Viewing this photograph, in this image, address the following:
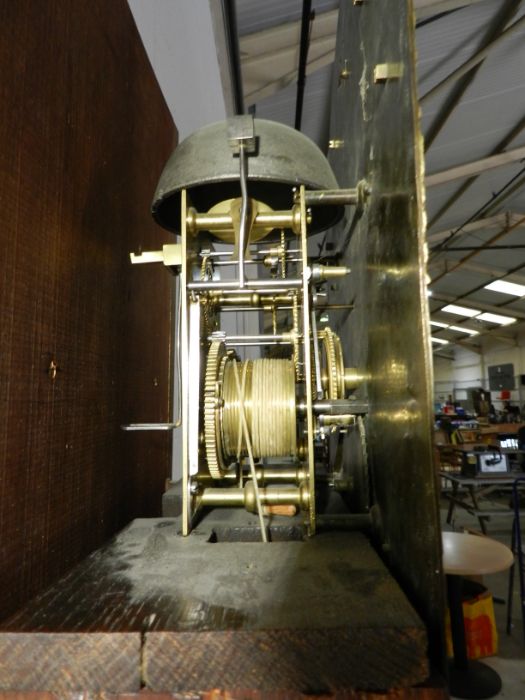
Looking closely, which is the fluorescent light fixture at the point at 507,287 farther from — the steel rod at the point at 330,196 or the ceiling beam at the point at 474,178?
the steel rod at the point at 330,196

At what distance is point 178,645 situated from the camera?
1.72 feet

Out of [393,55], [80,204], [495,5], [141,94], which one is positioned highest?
[495,5]

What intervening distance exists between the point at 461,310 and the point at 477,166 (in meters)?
9.19

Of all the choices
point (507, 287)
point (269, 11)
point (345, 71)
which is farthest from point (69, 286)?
point (507, 287)

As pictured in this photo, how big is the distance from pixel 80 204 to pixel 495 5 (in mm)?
4033

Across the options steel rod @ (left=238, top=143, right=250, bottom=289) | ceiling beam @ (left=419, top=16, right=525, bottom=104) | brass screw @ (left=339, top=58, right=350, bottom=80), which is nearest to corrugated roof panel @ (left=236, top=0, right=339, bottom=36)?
ceiling beam @ (left=419, top=16, right=525, bottom=104)

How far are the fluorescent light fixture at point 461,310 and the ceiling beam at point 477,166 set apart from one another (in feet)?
28.2

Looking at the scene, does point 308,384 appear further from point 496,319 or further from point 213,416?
point 496,319

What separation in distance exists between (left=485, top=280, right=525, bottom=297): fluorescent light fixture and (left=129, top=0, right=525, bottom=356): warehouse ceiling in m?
3.36

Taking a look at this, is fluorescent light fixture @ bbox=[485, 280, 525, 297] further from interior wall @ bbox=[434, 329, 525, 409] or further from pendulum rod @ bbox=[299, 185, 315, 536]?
pendulum rod @ bbox=[299, 185, 315, 536]

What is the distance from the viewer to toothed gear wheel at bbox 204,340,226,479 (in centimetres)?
90

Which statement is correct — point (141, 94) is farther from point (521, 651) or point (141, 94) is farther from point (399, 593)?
point (521, 651)

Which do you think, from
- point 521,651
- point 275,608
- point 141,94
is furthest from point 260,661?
point 521,651

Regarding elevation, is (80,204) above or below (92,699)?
above
